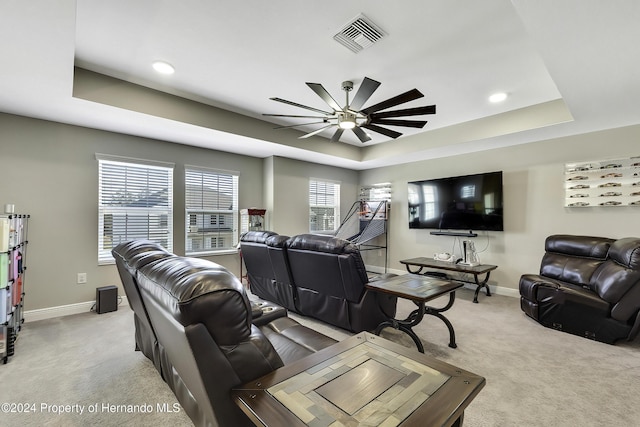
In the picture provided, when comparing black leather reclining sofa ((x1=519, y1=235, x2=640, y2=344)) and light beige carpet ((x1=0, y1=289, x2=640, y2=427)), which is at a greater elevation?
black leather reclining sofa ((x1=519, y1=235, x2=640, y2=344))

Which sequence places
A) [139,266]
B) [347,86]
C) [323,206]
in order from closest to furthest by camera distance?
[139,266] < [347,86] < [323,206]

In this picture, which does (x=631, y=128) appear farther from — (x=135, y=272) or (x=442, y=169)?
(x=135, y=272)

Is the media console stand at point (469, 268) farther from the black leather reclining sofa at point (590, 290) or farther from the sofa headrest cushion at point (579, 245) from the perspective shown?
the sofa headrest cushion at point (579, 245)

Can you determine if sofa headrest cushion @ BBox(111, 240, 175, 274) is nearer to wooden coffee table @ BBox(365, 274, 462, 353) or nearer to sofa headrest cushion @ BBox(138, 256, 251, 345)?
sofa headrest cushion @ BBox(138, 256, 251, 345)

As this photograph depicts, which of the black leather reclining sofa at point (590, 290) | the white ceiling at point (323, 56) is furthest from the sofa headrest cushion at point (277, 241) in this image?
the black leather reclining sofa at point (590, 290)

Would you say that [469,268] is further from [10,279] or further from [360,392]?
[10,279]

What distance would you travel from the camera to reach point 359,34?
2314 mm

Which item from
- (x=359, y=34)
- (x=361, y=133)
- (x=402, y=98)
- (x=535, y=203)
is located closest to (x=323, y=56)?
(x=359, y=34)

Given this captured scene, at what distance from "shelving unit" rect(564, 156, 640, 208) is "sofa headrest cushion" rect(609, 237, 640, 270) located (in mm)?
→ 968

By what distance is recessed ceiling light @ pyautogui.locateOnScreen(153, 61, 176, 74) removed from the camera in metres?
2.75

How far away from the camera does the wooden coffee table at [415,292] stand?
2.36 metres

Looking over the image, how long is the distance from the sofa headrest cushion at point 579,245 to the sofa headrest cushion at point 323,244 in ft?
9.99

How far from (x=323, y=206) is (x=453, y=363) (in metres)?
4.26

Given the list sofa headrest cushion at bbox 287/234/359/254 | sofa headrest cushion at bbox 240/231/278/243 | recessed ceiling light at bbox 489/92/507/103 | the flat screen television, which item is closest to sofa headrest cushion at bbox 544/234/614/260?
the flat screen television
